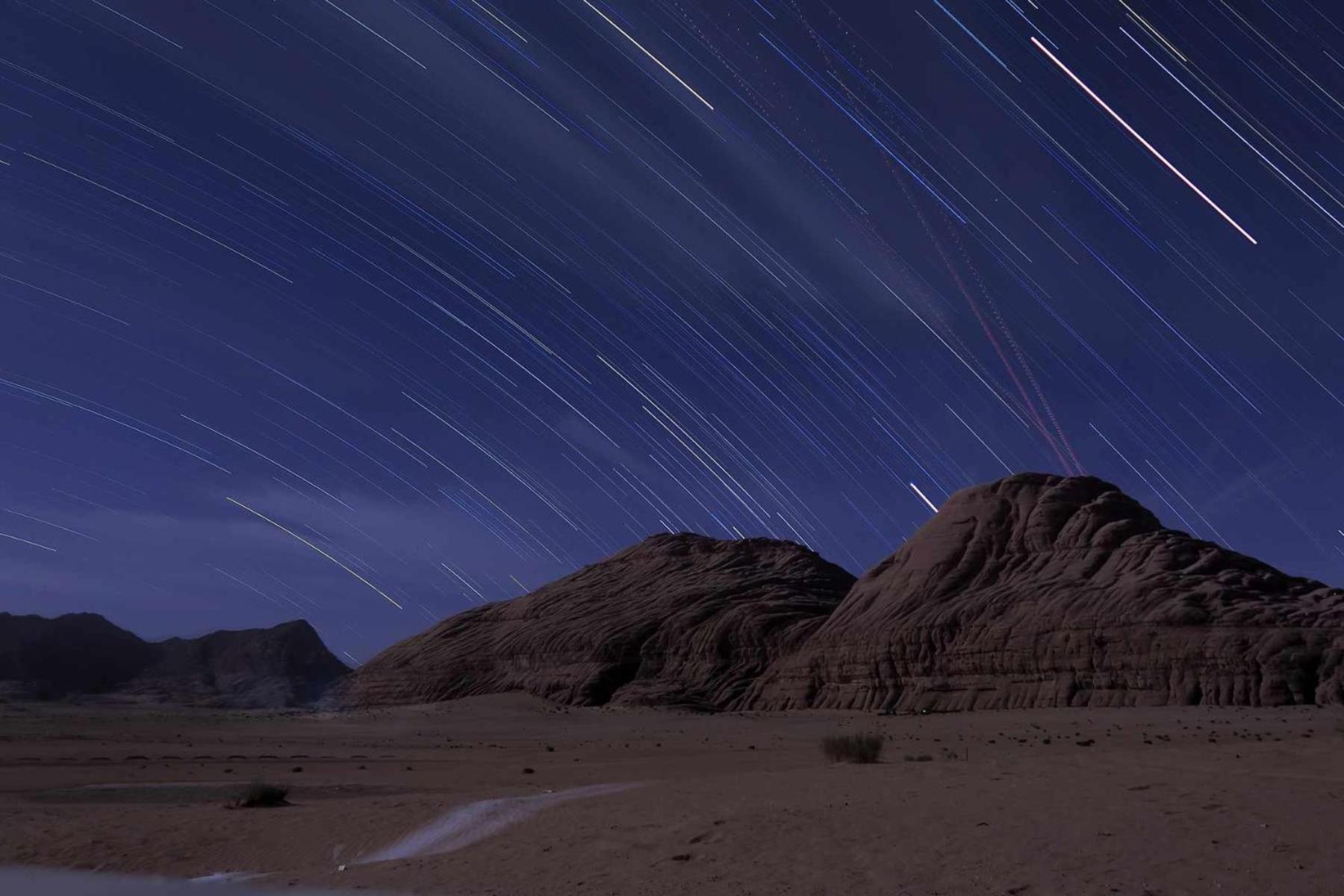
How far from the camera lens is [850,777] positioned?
1898cm

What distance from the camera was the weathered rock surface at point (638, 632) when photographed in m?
84.0

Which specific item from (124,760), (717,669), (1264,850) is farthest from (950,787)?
(717,669)

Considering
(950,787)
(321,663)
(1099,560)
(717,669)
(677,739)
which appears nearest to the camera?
(950,787)

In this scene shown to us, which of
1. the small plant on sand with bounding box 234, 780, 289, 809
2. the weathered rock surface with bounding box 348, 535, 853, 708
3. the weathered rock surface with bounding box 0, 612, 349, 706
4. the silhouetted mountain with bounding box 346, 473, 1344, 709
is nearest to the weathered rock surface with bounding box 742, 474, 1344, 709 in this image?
the silhouetted mountain with bounding box 346, 473, 1344, 709

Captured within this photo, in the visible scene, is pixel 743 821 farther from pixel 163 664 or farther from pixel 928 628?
pixel 163 664

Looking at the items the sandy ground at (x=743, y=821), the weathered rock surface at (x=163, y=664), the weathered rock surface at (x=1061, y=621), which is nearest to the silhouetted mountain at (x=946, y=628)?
the weathered rock surface at (x=1061, y=621)

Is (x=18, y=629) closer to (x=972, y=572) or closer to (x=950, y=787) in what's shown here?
(x=972, y=572)

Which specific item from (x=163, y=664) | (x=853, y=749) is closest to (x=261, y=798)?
(x=853, y=749)

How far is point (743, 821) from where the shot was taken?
544 inches

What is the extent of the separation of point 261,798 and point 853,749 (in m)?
14.0

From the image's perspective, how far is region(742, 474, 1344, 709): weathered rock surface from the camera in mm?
55469

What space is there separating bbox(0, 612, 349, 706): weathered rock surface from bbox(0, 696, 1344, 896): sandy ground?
10762 centimetres

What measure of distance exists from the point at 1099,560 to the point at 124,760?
63.5 meters

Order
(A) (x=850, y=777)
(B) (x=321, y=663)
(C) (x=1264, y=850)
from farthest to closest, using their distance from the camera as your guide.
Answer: (B) (x=321, y=663) < (A) (x=850, y=777) < (C) (x=1264, y=850)
